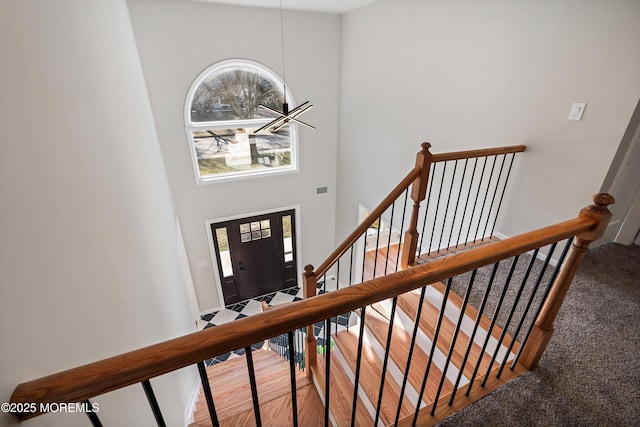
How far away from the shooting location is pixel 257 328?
2.50ft

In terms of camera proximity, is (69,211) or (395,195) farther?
(395,195)

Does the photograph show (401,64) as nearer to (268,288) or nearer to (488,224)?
(488,224)

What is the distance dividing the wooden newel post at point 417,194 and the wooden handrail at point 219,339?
4.48 feet

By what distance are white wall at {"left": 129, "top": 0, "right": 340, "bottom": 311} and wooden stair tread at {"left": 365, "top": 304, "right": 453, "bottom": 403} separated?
363 centimetres

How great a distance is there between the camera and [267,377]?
3.75m

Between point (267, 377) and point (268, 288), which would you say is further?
point (268, 288)

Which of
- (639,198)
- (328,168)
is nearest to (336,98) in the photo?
(328,168)

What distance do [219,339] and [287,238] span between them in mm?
5625

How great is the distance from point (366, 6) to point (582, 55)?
306 cm

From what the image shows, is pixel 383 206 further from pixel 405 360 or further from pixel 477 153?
pixel 405 360

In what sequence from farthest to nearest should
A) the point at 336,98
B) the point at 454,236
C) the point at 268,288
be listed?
the point at 268,288 < the point at 336,98 < the point at 454,236

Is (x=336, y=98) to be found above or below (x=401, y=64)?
below

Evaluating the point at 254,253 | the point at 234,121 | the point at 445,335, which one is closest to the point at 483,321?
the point at 445,335

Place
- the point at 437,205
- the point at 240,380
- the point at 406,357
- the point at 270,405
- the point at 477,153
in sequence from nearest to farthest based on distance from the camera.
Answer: the point at 270,405
the point at 406,357
the point at 477,153
the point at 437,205
the point at 240,380
